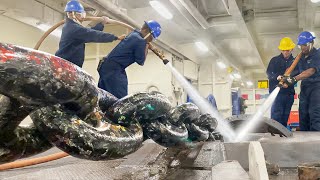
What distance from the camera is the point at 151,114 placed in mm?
1035

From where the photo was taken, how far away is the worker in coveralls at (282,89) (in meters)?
4.97

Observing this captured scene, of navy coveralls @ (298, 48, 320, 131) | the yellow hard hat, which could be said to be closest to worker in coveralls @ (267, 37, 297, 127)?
the yellow hard hat

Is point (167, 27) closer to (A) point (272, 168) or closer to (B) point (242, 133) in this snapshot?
(B) point (242, 133)

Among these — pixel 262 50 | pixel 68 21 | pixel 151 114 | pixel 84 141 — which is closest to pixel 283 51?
pixel 68 21

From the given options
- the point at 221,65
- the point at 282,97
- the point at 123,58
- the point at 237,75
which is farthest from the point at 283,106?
the point at 237,75

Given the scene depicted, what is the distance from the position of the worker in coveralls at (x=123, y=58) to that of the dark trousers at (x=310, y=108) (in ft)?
7.23

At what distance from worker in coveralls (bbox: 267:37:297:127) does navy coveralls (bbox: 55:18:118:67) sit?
272cm

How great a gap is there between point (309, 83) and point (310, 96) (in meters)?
0.19

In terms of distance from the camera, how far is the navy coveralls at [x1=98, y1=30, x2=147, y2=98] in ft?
13.1

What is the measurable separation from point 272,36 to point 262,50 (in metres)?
2.10

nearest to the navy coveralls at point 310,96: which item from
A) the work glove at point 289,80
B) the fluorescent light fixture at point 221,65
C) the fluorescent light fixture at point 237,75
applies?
the work glove at point 289,80

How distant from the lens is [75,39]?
3771 mm

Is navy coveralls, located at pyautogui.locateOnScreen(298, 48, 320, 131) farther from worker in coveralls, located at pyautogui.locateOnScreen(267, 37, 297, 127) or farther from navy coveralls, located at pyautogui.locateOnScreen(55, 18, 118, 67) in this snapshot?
navy coveralls, located at pyautogui.locateOnScreen(55, 18, 118, 67)

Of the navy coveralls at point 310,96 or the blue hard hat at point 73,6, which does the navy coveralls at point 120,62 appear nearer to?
the blue hard hat at point 73,6
